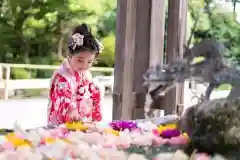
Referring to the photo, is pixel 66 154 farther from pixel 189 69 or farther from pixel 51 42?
pixel 51 42

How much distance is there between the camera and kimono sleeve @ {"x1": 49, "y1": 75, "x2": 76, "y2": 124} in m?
1.77

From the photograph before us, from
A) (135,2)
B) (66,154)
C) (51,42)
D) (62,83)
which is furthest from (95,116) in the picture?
(51,42)

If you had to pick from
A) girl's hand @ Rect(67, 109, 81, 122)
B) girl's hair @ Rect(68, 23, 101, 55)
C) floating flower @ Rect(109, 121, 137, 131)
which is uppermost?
girl's hair @ Rect(68, 23, 101, 55)

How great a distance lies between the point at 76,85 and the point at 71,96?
2.4 inches

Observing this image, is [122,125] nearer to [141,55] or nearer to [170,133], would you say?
[170,133]

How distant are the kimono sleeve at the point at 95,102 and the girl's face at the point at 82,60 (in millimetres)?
106

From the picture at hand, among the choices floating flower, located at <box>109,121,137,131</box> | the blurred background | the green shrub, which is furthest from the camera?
the blurred background

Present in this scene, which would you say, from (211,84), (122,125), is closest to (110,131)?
(122,125)

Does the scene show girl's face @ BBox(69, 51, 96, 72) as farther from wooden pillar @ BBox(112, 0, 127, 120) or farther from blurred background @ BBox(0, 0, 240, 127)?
blurred background @ BBox(0, 0, 240, 127)

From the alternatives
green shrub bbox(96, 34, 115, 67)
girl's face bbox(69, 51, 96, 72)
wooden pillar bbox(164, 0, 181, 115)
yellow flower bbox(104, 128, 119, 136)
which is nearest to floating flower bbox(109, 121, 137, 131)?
yellow flower bbox(104, 128, 119, 136)

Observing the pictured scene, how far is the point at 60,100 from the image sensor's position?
1799 mm

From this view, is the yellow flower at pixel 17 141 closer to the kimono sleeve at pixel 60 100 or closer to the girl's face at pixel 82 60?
the kimono sleeve at pixel 60 100

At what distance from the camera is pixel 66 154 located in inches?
34.6

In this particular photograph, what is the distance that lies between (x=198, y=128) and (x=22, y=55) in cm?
623
